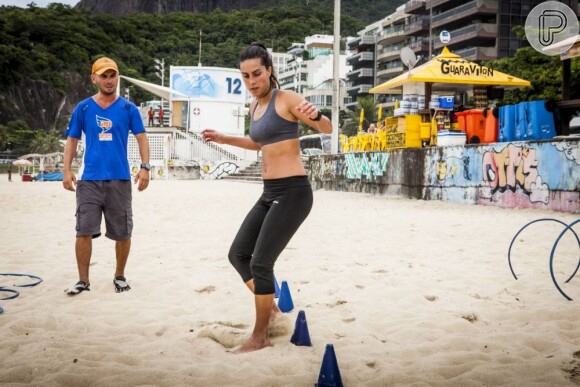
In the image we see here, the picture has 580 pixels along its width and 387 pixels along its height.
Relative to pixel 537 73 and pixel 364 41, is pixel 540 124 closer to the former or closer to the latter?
pixel 537 73

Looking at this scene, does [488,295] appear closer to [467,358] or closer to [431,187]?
[467,358]

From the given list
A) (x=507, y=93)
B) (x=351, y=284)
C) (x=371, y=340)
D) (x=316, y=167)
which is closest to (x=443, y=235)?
(x=351, y=284)

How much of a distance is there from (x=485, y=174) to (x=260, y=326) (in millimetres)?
10682

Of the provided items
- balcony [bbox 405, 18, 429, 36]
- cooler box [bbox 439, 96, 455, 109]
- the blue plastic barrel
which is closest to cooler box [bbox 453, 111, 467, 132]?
cooler box [bbox 439, 96, 455, 109]

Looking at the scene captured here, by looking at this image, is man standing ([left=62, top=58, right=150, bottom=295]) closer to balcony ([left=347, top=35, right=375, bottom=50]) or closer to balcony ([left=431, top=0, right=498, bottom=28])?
balcony ([left=431, top=0, right=498, bottom=28])

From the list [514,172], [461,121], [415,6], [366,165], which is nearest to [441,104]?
[461,121]

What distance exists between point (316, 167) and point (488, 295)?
19.2m

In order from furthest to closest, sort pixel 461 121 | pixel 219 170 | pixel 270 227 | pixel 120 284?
pixel 219 170
pixel 461 121
pixel 120 284
pixel 270 227

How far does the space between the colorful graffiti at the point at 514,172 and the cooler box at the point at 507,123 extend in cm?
60

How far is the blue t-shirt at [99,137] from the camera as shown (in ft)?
16.0

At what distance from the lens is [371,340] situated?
3711 mm

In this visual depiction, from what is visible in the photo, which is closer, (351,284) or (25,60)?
(351,284)

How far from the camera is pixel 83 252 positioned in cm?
493

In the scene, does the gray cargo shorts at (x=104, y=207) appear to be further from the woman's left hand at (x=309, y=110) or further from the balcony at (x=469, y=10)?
the balcony at (x=469, y=10)
